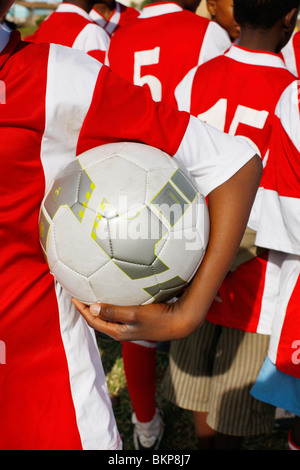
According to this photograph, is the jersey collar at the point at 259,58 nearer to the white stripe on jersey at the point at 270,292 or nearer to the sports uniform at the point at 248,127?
the sports uniform at the point at 248,127

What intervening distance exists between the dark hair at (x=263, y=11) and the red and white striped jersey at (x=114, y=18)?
1973 millimetres

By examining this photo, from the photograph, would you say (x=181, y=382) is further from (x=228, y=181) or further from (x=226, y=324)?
(x=228, y=181)

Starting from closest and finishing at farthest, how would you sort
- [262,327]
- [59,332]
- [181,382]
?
[59,332] < [262,327] < [181,382]

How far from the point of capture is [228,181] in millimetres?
1314

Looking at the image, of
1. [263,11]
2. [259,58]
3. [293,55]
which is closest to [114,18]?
[293,55]

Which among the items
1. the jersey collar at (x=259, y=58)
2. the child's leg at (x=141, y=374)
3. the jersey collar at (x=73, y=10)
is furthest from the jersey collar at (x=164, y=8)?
the child's leg at (x=141, y=374)

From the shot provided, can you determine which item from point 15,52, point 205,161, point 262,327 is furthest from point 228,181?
point 262,327

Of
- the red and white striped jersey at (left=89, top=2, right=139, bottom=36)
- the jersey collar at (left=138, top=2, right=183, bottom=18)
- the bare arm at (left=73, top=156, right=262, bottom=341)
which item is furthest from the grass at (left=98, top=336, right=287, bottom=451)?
the red and white striped jersey at (left=89, top=2, right=139, bottom=36)

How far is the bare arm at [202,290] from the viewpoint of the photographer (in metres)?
Answer: 1.28

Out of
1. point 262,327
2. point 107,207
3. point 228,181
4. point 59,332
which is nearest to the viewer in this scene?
point 107,207

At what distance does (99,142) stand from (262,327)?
1290 millimetres

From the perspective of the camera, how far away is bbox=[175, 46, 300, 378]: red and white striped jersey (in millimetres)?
1928

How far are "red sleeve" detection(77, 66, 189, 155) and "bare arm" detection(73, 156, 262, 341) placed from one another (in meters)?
0.21

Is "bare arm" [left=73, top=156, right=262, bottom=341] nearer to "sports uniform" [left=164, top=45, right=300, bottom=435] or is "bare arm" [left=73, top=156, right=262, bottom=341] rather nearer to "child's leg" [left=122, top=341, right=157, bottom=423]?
"sports uniform" [left=164, top=45, right=300, bottom=435]
